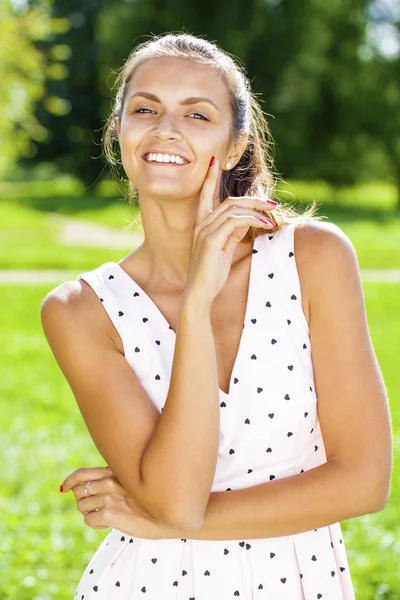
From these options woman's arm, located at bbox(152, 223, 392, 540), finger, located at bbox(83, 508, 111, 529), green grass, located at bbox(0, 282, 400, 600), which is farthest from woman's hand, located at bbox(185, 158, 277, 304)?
green grass, located at bbox(0, 282, 400, 600)

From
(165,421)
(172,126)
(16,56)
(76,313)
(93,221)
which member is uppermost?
(93,221)

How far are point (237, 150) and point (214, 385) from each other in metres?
0.73

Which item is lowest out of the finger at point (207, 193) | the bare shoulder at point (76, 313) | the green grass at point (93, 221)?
the bare shoulder at point (76, 313)

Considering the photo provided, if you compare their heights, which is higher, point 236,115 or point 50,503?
point 236,115

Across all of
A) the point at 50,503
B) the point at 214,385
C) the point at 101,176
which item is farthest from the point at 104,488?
the point at 101,176

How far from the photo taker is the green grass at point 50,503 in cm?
447

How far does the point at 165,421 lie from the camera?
1.99 meters

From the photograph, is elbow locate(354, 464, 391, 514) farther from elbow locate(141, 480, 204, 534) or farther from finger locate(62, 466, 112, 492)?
finger locate(62, 466, 112, 492)

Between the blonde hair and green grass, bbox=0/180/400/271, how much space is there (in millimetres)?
439

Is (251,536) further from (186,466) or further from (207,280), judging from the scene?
(207,280)

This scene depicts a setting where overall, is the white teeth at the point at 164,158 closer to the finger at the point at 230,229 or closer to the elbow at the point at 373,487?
the finger at the point at 230,229

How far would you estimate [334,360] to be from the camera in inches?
82.9

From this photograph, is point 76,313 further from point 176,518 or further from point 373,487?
point 373,487

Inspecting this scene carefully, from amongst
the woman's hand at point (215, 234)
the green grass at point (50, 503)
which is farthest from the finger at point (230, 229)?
the green grass at point (50, 503)
